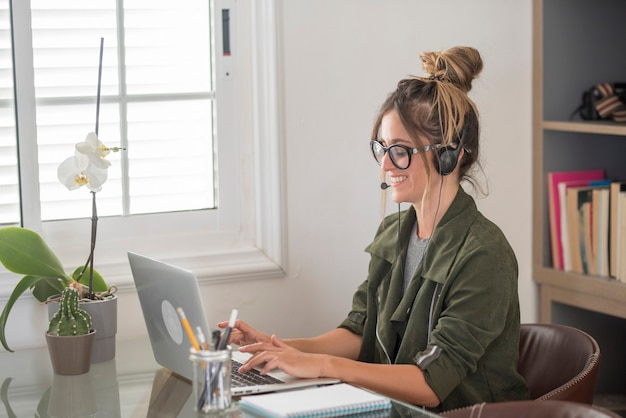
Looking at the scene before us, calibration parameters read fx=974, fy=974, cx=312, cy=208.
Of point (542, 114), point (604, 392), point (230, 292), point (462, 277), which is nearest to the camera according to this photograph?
point (462, 277)

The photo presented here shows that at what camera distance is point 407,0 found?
2756 mm

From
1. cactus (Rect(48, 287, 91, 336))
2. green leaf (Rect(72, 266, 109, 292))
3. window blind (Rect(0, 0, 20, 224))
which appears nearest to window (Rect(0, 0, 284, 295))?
window blind (Rect(0, 0, 20, 224))

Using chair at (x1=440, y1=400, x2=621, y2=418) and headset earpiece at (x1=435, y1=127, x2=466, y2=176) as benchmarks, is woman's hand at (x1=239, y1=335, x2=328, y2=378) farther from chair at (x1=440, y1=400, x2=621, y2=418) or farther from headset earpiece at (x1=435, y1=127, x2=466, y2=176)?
headset earpiece at (x1=435, y1=127, x2=466, y2=176)

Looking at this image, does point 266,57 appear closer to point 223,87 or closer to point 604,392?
point 223,87

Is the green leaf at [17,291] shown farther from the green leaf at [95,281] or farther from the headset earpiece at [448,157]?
the headset earpiece at [448,157]

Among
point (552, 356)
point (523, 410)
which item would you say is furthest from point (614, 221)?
point (523, 410)

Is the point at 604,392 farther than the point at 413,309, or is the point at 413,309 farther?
the point at 604,392

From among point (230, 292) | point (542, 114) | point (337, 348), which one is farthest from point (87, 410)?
point (542, 114)

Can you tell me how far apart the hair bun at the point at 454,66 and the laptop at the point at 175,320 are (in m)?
0.72

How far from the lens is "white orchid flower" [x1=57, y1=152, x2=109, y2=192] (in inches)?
84.1

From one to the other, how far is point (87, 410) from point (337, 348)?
647 mm

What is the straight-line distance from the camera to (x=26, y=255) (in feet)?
7.24

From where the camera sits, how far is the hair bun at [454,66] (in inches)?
83.6

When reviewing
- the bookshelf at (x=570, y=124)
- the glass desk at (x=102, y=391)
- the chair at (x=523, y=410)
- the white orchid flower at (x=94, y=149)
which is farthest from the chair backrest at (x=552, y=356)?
the white orchid flower at (x=94, y=149)
